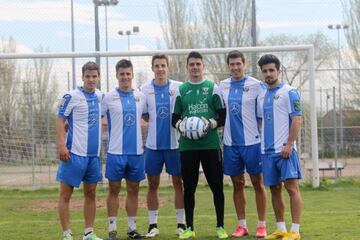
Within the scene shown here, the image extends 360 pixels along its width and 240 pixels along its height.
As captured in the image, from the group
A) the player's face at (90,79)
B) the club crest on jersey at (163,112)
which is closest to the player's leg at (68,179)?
the player's face at (90,79)

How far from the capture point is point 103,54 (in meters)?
13.0

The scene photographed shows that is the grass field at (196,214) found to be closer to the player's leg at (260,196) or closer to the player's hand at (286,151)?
the player's leg at (260,196)

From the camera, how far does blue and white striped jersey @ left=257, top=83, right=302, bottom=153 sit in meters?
7.05

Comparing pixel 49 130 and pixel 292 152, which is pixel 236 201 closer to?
pixel 292 152

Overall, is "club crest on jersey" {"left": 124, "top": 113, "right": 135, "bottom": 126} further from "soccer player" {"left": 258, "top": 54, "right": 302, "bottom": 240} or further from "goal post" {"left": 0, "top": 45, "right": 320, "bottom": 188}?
"goal post" {"left": 0, "top": 45, "right": 320, "bottom": 188}

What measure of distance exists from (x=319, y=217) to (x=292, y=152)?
7.46 feet

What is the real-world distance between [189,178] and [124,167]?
2.60 ft

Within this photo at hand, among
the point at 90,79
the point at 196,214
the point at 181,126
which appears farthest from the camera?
the point at 196,214

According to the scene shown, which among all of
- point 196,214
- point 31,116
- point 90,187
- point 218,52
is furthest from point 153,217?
point 31,116

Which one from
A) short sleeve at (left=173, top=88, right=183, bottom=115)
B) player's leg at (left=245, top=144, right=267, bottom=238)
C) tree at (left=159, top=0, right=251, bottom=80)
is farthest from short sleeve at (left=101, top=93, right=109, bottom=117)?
tree at (left=159, top=0, right=251, bottom=80)

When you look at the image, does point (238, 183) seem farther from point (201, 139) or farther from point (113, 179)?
point (113, 179)

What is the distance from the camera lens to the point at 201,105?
7.32 m

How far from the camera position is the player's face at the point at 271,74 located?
7.12 meters

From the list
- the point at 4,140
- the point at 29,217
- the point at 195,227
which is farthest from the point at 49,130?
the point at 195,227
